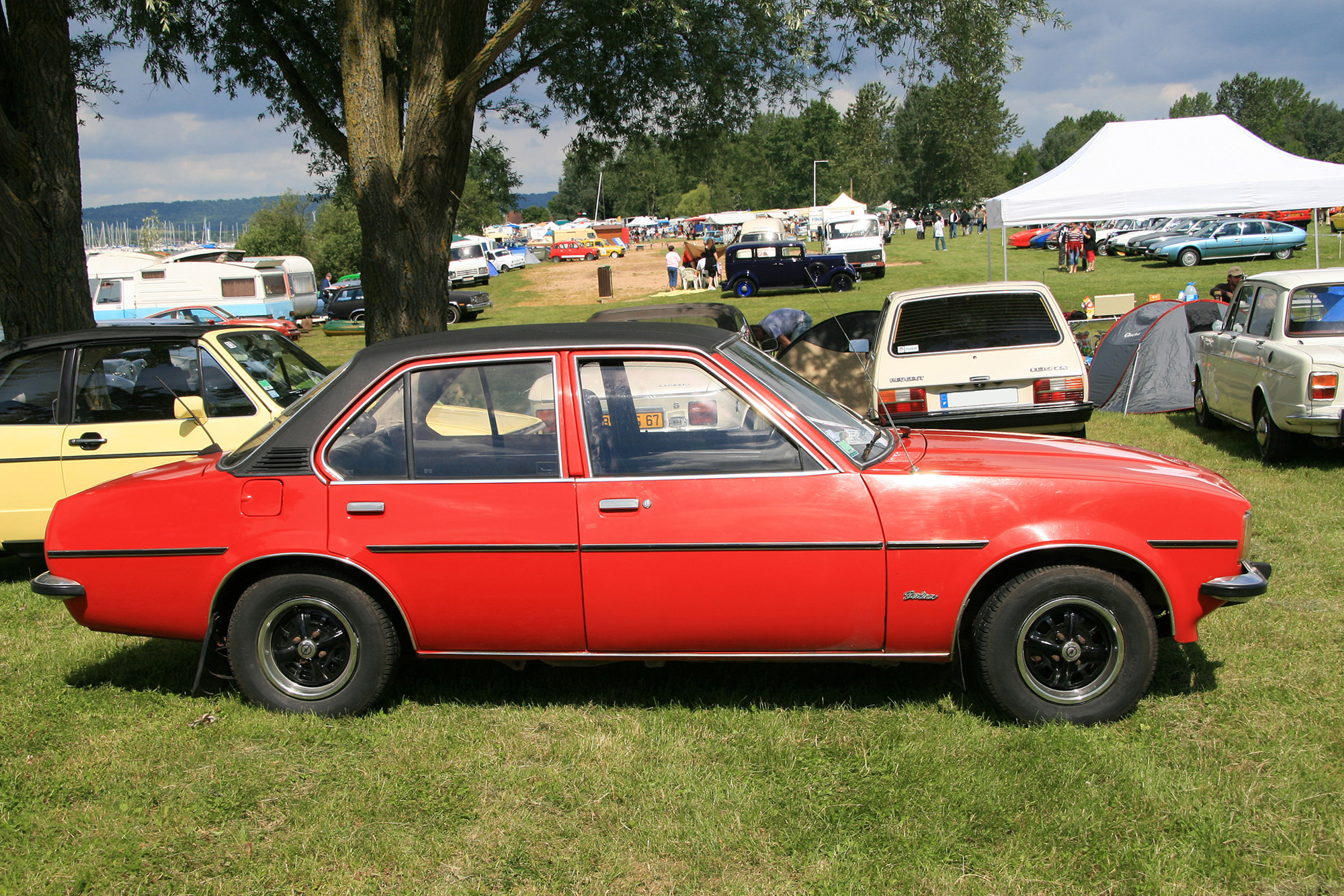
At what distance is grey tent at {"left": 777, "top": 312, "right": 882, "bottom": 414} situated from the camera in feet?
35.7

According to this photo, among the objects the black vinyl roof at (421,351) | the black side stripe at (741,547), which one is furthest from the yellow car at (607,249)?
the black side stripe at (741,547)

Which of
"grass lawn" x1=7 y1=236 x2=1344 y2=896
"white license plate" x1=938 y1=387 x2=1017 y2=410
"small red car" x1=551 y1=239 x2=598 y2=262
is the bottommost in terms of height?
"grass lawn" x1=7 y1=236 x2=1344 y2=896

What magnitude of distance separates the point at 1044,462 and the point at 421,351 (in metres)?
2.64

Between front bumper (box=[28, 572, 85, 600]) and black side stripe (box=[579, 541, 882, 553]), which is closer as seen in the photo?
black side stripe (box=[579, 541, 882, 553])

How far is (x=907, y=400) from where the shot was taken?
26.3ft

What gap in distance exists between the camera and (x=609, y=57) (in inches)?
512

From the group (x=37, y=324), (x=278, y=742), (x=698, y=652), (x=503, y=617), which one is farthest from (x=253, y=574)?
(x=37, y=324)

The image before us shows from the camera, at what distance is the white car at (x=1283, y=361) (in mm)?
7609

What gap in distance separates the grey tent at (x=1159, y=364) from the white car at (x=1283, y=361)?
1.65 m

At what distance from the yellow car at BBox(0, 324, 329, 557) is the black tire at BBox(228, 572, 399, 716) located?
2432 millimetres

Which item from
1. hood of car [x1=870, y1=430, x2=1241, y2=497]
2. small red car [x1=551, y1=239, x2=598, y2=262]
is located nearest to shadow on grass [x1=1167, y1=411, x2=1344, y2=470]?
hood of car [x1=870, y1=430, x2=1241, y2=497]

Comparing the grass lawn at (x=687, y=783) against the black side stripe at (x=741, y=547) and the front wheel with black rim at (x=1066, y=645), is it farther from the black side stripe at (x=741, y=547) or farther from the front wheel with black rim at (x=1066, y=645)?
the black side stripe at (x=741, y=547)

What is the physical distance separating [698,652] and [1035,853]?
1.41 metres

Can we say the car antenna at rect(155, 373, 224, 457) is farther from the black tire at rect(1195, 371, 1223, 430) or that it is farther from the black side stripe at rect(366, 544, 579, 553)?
the black tire at rect(1195, 371, 1223, 430)
